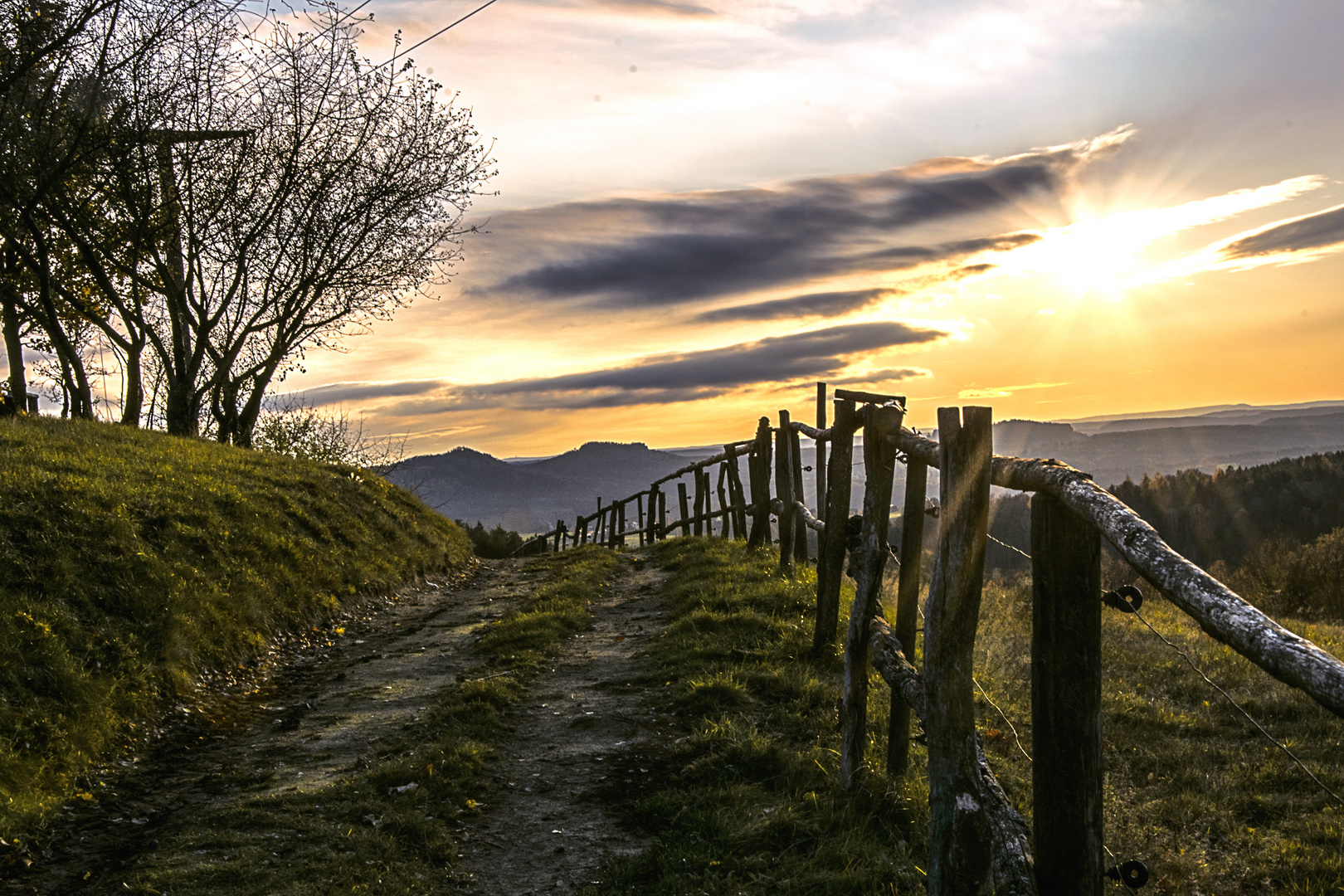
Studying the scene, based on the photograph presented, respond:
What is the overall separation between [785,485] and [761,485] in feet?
4.09

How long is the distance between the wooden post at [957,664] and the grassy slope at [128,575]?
17.7 feet

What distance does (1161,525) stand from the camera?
60.4 m

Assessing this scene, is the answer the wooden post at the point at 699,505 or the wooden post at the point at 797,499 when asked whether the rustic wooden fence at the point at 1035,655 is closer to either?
the wooden post at the point at 797,499

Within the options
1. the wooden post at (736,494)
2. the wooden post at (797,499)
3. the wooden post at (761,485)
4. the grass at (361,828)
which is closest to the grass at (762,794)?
the grass at (361,828)

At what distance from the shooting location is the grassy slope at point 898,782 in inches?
175

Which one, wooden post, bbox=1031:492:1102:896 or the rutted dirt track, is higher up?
wooden post, bbox=1031:492:1102:896

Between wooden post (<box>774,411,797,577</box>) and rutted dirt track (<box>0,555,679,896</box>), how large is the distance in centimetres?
241

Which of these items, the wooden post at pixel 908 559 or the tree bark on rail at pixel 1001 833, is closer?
the tree bark on rail at pixel 1001 833

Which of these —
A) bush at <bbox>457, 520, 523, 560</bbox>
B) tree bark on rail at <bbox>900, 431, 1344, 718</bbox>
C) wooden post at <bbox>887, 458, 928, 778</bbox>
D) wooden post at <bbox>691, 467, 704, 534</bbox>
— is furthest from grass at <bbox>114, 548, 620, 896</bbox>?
bush at <bbox>457, 520, 523, 560</bbox>

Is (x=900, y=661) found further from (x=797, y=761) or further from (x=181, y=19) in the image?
(x=181, y=19)

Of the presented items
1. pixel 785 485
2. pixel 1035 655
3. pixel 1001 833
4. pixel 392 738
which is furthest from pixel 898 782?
pixel 785 485

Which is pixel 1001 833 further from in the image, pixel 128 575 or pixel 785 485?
pixel 785 485

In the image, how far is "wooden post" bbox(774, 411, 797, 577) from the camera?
11.7 meters

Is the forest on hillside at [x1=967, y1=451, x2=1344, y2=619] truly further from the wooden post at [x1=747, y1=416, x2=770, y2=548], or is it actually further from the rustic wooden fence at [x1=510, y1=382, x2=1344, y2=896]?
the rustic wooden fence at [x1=510, y1=382, x2=1344, y2=896]
